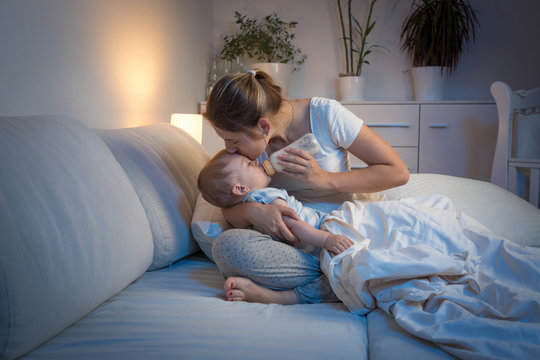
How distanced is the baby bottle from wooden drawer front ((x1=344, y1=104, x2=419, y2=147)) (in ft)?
6.48

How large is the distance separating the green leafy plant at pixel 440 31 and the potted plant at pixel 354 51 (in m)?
0.31

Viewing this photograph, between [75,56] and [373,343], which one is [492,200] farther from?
[75,56]

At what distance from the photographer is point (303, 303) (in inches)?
45.9

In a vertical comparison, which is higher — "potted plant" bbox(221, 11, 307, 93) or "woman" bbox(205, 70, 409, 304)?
"potted plant" bbox(221, 11, 307, 93)

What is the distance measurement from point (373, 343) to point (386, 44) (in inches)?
129

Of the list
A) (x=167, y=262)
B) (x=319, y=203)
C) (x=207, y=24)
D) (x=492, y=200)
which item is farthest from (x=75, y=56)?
(x=207, y=24)

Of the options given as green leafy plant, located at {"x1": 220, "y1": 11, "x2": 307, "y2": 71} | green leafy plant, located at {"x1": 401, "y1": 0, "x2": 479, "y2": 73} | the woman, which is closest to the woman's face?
the woman

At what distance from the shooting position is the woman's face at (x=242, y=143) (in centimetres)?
140

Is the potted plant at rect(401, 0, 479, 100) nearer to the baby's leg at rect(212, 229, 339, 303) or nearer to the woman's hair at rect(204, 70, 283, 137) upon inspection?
the woman's hair at rect(204, 70, 283, 137)

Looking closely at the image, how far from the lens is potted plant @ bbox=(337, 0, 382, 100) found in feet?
11.5

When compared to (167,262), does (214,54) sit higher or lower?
higher

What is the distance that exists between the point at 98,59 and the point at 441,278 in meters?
1.64

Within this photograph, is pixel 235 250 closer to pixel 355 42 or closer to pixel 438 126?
pixel 438 126

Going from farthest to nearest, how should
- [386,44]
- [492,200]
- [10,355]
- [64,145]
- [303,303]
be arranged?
[386,44] → [492,200] → [303,303] → [64,145] → [10,355]
